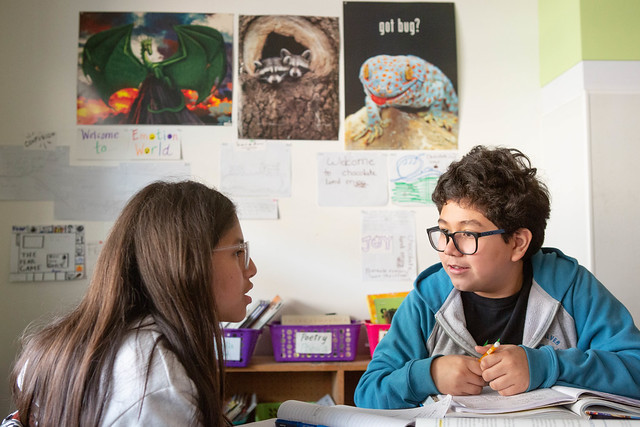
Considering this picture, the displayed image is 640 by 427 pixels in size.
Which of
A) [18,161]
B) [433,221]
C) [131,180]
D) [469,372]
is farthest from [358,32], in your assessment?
[469,372]

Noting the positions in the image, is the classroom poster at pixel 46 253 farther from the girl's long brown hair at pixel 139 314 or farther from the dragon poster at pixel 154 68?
the girl's long brown hair at pixel 139 314

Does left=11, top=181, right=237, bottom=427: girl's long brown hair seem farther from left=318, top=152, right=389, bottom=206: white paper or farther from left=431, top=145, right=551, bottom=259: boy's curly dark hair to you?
left=318, top=152, right=389, bottom=206: white paper

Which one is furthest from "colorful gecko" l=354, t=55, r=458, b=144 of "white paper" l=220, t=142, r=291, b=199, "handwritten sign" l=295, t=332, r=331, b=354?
"handwritten sign" l=295, t=332, r=331, b=354

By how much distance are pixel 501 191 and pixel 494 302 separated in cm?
26

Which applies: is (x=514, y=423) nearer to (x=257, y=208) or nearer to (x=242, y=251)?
(x=242, y=251)

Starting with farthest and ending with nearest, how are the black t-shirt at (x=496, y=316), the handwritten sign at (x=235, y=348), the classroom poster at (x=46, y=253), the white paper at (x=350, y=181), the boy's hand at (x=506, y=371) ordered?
the white paper at (x=350, y=181), the classroom poster at (x=46, y=253), the handwritten sign at (x=235, y=348), the black t-shirt at (x=496, y=316), the boy's hand at (x=506, y=371)

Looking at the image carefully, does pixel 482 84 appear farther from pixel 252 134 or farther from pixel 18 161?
pixel 18 161

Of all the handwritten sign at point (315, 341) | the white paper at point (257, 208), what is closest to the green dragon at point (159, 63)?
the white paper at point (257, 208)

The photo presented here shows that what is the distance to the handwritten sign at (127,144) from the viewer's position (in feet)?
9.41

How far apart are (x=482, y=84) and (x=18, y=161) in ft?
7.41

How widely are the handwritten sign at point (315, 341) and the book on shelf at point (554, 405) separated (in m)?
1.49

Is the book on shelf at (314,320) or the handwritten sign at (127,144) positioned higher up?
the handwritten sign at (127,144)

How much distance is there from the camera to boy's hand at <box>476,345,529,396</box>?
1164mm

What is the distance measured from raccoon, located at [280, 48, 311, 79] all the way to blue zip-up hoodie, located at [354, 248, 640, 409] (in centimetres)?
172
